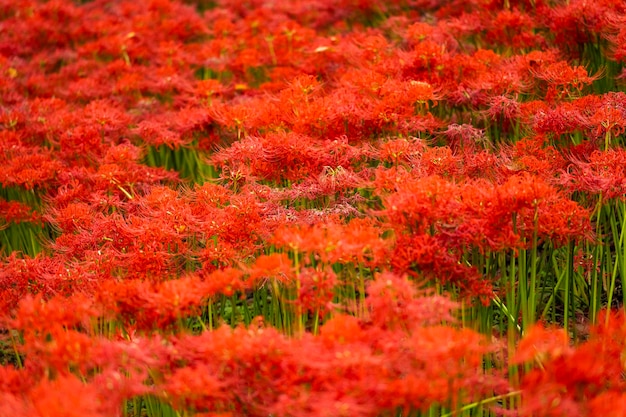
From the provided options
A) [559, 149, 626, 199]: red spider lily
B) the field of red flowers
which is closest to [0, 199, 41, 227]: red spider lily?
the field of red flowers

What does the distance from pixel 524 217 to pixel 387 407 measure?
1.10 meters

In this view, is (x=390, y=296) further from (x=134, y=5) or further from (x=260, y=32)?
(x=134, y=5)

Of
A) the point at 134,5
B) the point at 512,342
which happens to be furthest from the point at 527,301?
the point at 134,5

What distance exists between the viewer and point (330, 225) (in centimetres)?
298

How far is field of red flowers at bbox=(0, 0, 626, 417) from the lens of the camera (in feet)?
8.06

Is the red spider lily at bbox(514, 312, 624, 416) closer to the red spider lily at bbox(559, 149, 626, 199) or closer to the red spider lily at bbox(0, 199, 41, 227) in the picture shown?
the red spider lily at bbox(559, 149, 626, 199)

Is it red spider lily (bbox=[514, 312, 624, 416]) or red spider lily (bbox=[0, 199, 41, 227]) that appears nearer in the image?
red spider lily (bbox=[514, 312, 624, 416])

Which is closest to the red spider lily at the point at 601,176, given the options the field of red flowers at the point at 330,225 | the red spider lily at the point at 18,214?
the field of red flowers at the point at 330,225

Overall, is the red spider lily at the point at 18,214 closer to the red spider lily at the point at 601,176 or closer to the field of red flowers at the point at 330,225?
the field of red flowers at the point at 330,225

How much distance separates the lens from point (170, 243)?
11.3ft

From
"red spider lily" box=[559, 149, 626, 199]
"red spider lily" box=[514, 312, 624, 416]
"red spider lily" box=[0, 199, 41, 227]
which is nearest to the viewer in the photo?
"red spider lily" box=[514, 312, 624, 416]

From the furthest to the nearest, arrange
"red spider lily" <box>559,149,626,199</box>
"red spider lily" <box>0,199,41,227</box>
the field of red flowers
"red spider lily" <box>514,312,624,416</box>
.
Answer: "red spider lily" <box>0,199,41,227</box>, "red spider lily" <box>559,149,626,199</box>, the field of red flowers, "red spider lily" <box>514,312,624,416</box>

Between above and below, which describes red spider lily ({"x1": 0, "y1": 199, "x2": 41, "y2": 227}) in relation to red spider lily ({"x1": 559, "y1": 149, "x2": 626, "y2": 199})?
below

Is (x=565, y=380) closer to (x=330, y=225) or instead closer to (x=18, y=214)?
(x=330, y=225)
